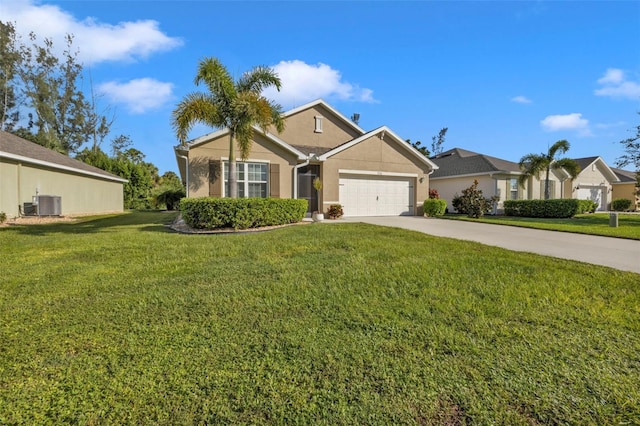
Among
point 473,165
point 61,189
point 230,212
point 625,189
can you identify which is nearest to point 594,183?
point 625,189

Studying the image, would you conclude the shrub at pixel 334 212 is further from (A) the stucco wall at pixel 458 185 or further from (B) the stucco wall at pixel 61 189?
(B) the stucco wall at pixel 61 189

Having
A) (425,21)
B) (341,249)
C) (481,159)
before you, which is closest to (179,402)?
(341,249)

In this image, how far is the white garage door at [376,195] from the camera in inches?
630

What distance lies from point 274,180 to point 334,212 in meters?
3.31

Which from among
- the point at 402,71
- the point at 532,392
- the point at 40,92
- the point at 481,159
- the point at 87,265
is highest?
the point at 40,92

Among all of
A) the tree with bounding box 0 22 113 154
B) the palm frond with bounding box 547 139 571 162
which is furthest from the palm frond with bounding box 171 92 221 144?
the tree with bounding box 0 22 113 154

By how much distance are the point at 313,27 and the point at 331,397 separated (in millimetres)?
12818

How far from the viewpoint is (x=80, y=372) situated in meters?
2.61

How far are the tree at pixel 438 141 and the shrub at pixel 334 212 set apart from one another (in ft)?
→ 145

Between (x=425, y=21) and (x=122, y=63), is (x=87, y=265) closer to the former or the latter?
(x=425, y=21)

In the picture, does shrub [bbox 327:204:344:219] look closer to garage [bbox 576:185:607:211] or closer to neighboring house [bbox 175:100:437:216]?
neighboring house [bbox 175:100:437:216]

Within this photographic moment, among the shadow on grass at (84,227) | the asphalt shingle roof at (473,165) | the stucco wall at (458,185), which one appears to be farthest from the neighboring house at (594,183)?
the shadow on grass at (84,227)

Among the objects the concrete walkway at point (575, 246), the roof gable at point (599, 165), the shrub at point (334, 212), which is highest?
the roof gable at point (599, 165)

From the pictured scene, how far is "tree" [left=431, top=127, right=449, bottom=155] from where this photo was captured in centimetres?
5356
